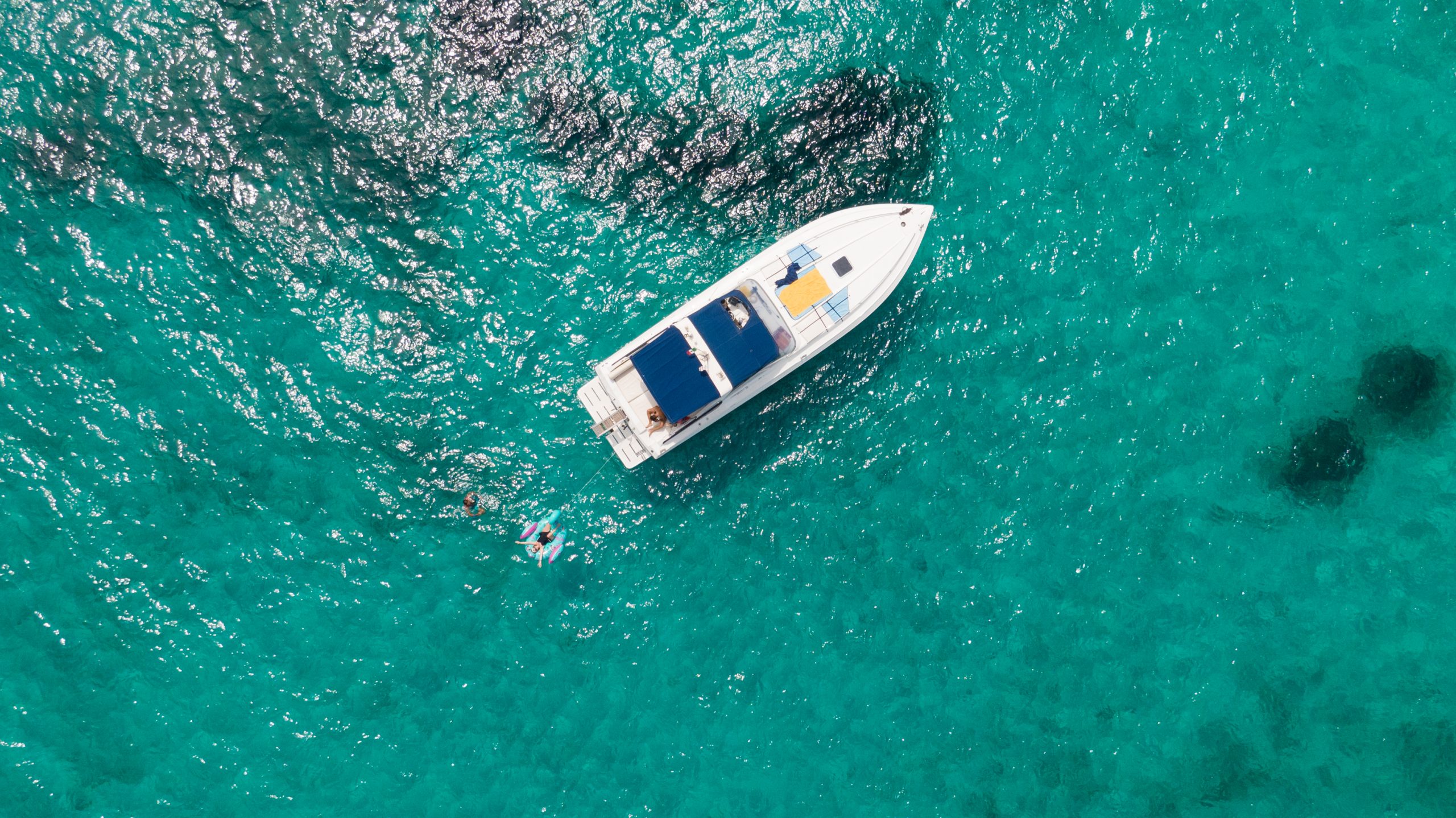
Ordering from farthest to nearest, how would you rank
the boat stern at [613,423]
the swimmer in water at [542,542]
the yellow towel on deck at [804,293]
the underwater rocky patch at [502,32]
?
the underwater rocky patch at [502,32], the swimmer in water at [542,542], the boat stern at [613,423], the yellow towel on deck at [804,293]

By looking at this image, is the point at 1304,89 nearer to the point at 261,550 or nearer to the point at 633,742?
the point at 633,742

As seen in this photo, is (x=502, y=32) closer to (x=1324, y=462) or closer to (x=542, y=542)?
(x=542, y=542)

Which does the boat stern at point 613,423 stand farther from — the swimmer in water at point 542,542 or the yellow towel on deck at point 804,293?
the yellow towel on deck at point 804,293

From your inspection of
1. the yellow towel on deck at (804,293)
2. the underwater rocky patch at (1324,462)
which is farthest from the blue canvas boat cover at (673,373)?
the underwater rocky patch at (1324,462)

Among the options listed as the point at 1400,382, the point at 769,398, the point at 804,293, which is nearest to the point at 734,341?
the point at 804,293

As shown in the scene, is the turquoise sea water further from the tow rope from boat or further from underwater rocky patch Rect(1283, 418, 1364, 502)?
the tow rope from boat

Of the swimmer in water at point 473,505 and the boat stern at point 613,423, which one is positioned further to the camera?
→ the swimmer in water at point 473,505
